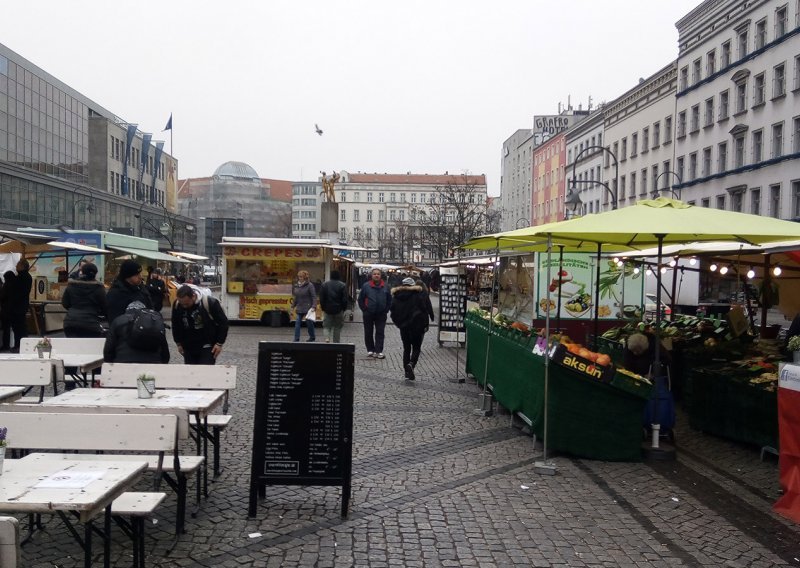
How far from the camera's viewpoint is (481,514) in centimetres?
584

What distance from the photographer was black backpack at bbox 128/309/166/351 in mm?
7129

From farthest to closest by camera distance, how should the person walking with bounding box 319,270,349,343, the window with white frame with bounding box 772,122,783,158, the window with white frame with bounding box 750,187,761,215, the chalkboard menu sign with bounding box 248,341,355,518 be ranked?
the window with white frame with bounding box 750,187,761,215 < the window with white frame with bounding box 772,122,783,158 < the person walking with bounding box 319,270,349,343 < the chalkboard menu sign with bounding box 248,341,355,518

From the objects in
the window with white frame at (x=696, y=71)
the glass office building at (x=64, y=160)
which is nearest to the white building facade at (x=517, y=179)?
the window with white frame at (x=696, y=71)

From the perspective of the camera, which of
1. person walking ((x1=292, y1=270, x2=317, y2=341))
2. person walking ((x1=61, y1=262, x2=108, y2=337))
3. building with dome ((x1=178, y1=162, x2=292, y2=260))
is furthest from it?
building with dome ((x1=178, y1=162, x2=292, y2=260))

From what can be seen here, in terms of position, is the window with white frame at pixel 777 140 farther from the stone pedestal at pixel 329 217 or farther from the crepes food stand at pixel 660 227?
the crepes food stand at pixel 660 227

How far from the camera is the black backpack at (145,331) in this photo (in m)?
7.13

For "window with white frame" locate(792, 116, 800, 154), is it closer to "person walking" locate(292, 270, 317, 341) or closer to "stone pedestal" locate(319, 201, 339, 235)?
"stone pedestal" locate(319, 201, 339, 235)

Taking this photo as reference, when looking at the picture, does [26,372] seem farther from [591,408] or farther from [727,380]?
[727,380]

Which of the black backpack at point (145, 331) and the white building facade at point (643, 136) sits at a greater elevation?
the white building facade at point (643, 136)

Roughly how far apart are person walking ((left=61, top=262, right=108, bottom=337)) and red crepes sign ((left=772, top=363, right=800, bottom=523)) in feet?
26.8

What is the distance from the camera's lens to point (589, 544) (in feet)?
17.2

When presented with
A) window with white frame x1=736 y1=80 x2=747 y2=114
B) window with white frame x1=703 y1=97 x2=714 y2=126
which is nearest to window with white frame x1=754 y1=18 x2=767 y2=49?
window with white frame x1=736 y1=80 x2=747 y2=114

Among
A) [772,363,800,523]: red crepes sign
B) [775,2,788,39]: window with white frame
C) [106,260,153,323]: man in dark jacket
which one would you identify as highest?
[775,2,788,39]: window with white frame

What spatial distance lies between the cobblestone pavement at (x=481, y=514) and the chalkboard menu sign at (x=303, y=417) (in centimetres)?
35
